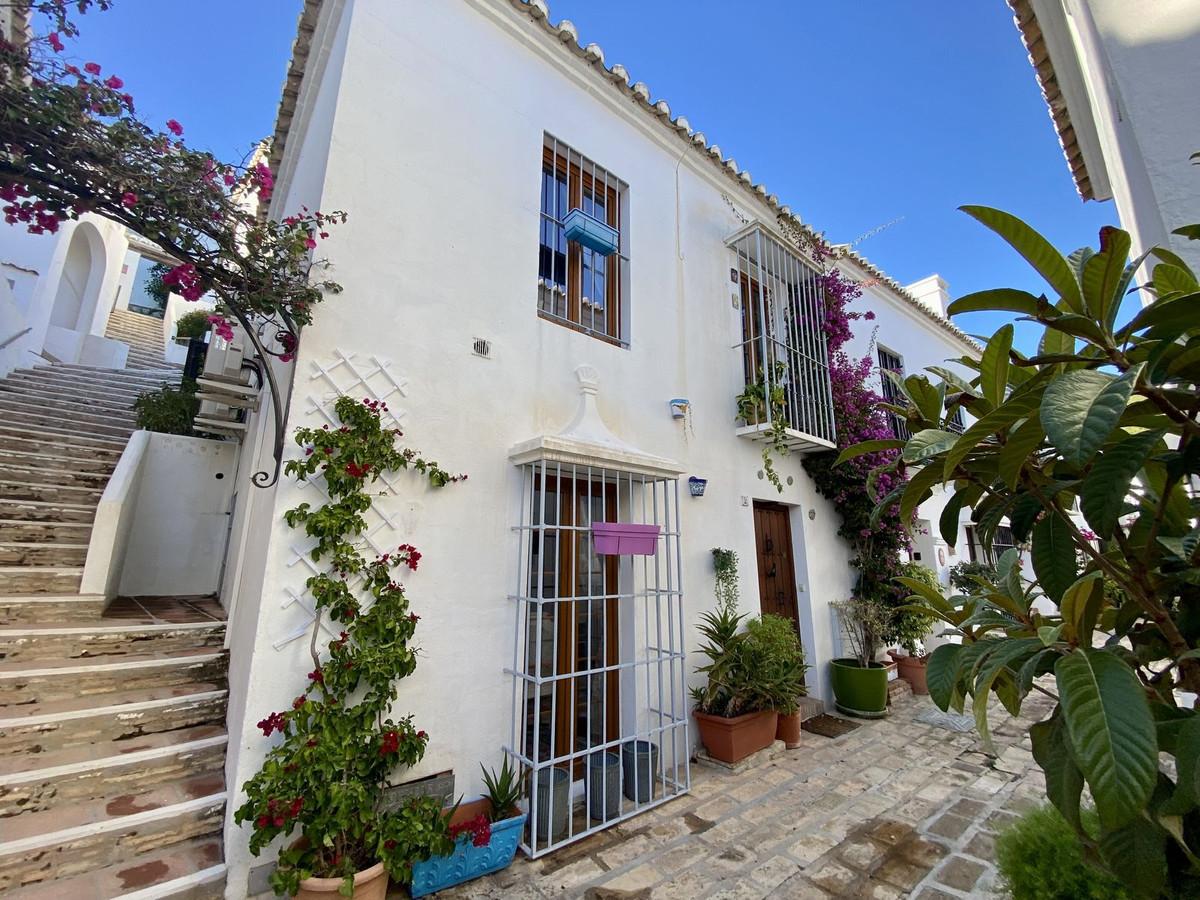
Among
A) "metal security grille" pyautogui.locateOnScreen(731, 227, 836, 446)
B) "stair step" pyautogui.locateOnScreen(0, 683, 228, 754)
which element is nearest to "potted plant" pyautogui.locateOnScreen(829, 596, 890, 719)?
"metal security grille" pyautogui.locateOnScreen(731, 227, 836, 446)

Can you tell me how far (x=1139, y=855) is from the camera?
107cm

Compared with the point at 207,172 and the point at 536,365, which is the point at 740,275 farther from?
the point at 207,172

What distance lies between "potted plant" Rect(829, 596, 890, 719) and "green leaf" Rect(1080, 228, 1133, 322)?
19.7ft

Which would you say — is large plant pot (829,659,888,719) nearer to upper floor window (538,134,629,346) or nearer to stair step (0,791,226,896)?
upper floor window (538,134,629,346)

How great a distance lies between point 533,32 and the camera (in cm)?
485

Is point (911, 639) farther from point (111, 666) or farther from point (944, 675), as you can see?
point (111, 666)

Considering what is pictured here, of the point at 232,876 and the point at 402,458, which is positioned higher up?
the point at 402,458

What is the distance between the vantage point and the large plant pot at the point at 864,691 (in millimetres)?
5902

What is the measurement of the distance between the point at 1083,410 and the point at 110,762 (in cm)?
466

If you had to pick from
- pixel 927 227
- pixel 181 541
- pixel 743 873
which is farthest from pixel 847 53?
pixel 181 541

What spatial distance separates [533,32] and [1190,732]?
639 cm

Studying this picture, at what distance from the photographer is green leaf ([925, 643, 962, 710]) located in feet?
4.87

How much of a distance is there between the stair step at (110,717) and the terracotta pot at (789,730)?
16.3 ft

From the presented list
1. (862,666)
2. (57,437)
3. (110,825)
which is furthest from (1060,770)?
(57,437)
